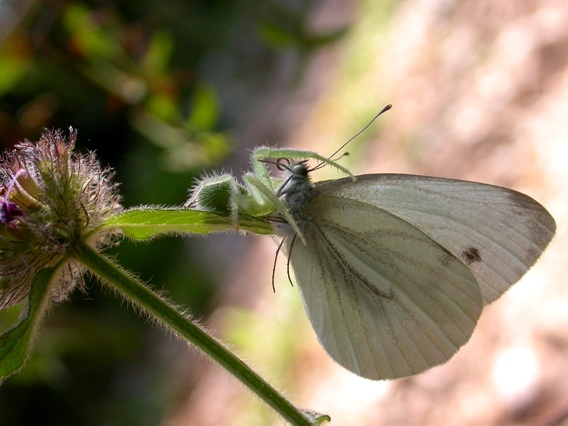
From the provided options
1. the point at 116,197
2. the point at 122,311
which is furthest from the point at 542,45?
the point at 122,311

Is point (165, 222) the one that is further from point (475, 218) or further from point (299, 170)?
point (475, 218)

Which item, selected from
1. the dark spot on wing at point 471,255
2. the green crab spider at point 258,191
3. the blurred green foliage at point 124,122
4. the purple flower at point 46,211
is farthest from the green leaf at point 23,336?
the blurred green foliage at point 124,122

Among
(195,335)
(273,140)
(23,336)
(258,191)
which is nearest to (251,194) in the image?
(258,191)

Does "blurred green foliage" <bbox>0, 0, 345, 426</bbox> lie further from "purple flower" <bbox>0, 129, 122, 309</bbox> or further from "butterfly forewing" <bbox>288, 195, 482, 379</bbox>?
"butterfly forewing" <bbox>288, 195, 482, 379</bbox>

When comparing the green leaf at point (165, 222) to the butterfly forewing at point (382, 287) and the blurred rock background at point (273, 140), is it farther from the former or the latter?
the blurred rock background at point (273, 140)

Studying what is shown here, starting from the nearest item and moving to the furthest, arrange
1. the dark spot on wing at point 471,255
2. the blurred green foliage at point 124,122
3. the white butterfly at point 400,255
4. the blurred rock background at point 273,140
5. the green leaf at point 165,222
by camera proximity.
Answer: the green leaf at point 165,222 → the white butterfly at point 400,255 → the dark spot on wing at point 471,255 → the blurred rock background at point 273,140 → the blurred green foliage at point 124,122

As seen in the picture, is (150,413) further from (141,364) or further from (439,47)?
(439,47)
